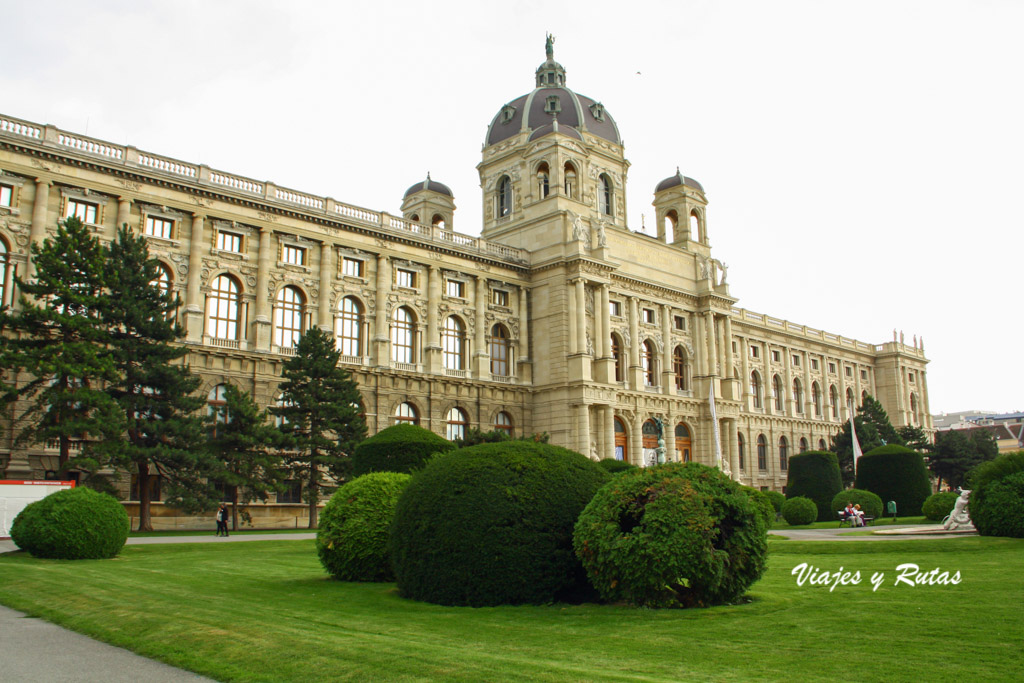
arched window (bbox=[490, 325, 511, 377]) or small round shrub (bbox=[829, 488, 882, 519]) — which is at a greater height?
arched window (bbox=[490, 325, 511, 377])

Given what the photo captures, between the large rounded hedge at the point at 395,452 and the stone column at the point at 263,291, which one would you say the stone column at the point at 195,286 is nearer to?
the stone column at the point at 263,291

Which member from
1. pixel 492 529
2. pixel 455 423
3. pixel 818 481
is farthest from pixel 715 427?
pixel 492 529

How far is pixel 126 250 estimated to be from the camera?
33.6 metres

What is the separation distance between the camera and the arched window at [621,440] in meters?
58.6

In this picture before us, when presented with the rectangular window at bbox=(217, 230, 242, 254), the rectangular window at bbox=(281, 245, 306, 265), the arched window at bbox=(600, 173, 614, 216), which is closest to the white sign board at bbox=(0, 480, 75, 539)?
the rectangular window at bbox=(217, 230, 242, 254)

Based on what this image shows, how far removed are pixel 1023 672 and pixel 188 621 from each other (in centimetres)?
1026

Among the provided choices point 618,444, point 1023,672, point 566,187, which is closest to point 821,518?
point 618,444

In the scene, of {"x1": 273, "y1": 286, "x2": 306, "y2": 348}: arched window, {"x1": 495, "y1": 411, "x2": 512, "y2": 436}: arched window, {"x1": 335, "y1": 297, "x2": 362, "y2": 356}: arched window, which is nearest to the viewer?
{"x1": 273, "y1": 286, "x2": 306, "y2": 348}: arched window

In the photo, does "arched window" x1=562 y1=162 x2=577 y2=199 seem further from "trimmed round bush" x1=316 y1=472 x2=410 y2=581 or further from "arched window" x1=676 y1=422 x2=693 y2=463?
"trimmed round bush" x1=316 y1=472 x2=410 y2=581

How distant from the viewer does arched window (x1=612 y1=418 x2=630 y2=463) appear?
58.6m

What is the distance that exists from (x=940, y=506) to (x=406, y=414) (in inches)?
1124

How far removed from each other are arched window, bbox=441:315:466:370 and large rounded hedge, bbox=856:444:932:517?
2476 cm

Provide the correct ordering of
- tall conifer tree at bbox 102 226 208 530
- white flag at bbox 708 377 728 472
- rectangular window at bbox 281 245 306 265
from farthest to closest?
white flag at bbox 708 377 728 472 → rectangular window at bbox 281 245 306 265 → tall conifer tree at bbox 102 226 208 530

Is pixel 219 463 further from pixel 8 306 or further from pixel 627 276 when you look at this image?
pixel 627 276
